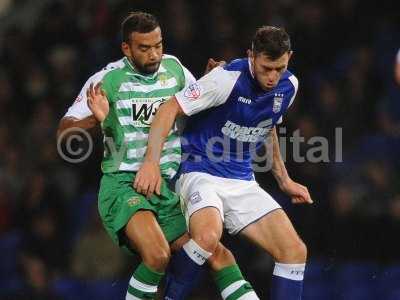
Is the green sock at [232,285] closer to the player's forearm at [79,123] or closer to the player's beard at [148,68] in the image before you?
the player's forearm at [79,123]

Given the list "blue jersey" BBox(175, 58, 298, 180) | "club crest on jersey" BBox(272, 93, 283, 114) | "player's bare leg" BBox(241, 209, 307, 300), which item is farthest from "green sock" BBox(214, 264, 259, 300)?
"club crest on jersey" BBox(272, 93, 283, 114)

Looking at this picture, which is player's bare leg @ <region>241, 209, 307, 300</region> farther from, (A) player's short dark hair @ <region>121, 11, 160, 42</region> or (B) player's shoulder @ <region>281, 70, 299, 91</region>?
(A) player's short dark hair @ <region>121, 11, 160, 42</region>

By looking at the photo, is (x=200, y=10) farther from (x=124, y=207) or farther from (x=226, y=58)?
(x=124, y=207)

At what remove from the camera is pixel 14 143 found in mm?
10984

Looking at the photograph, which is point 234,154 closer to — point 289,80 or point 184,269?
point 289,80

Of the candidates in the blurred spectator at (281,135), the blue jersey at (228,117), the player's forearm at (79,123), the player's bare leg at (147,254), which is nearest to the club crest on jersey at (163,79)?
the blue jersey at (228,117)

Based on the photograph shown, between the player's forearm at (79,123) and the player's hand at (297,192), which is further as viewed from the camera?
the player's hand at (297,192)

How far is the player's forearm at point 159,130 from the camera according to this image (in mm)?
5938

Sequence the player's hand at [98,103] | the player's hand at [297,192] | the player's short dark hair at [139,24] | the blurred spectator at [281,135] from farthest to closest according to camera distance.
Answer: the blurred spectator at [281,135], the player's hand at [297,192], the player's short dark hair at [139,24], the player's hand at [98,103]

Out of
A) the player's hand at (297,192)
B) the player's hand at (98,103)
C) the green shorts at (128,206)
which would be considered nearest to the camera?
the player's hand at (98,103)

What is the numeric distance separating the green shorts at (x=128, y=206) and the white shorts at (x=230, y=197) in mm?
130

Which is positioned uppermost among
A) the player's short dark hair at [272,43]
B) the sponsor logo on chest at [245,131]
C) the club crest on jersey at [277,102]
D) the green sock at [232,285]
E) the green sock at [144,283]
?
the player's short dark hair at [272,43]

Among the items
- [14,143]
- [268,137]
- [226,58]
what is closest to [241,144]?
[268,137]

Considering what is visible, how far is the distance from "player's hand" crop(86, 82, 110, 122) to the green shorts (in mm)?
444
